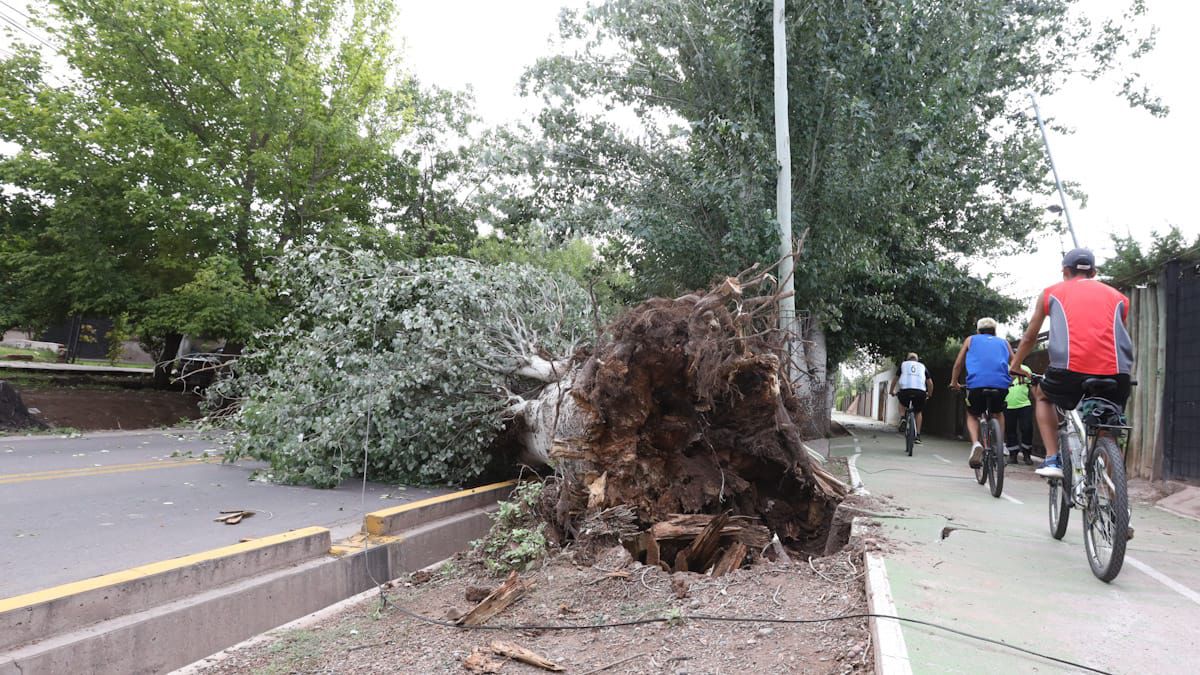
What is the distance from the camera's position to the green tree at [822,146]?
11.8 m

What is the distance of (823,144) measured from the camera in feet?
41.1

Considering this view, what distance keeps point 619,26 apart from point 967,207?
31.5 ft

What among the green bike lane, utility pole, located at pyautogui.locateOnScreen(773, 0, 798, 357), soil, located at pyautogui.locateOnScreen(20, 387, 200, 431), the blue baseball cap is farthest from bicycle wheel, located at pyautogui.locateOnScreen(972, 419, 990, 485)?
soil, located at pyautogui.locateOnScreen(20, 387, 200, 431)

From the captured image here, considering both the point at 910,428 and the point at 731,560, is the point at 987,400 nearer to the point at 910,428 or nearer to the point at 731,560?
the point at 731,560

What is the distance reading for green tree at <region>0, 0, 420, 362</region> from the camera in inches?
549

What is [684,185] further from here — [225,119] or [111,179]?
[111,179]

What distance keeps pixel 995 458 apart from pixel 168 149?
1539 cm

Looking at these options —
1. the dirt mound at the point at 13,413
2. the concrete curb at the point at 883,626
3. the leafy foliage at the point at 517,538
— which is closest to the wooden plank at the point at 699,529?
the leafy foliage at the point at 517,538

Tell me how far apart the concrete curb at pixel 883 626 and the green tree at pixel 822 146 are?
5.92 metres

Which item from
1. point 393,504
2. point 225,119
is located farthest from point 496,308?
point 225,119

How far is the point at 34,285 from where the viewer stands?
14.4 meters

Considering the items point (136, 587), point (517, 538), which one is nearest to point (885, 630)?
point (517, 538)

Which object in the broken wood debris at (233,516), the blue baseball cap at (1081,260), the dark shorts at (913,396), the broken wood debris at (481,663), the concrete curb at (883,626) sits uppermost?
the blue baseball cap at (1081,260)

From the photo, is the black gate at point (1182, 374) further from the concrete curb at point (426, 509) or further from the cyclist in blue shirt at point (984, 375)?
the concrete curb at point (426, 509)
